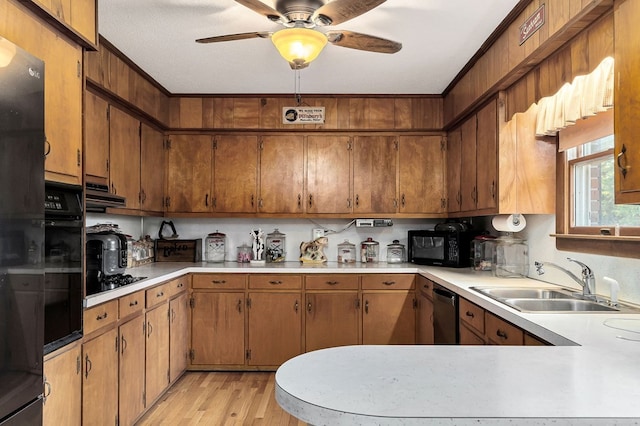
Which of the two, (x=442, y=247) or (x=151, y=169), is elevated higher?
(x=151, y=169)

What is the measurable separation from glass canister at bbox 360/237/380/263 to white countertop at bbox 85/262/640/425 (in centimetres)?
283

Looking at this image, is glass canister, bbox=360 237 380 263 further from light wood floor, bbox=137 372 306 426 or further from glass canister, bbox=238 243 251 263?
light wood floor, bbox=137 372 306 426

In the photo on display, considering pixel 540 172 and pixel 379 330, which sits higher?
pixel 540 172

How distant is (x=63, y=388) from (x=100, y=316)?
443 mm

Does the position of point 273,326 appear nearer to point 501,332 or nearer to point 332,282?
point 332,282

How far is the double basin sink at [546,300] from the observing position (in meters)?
2.11

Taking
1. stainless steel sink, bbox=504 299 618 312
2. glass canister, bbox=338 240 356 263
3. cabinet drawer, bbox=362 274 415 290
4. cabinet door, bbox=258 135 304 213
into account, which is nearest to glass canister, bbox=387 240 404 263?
glass canister, bbox=338 240 356 263

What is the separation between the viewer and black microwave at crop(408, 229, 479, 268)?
3.79 metres

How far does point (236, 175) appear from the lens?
4.18m

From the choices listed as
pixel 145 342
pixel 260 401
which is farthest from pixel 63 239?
pixel 260 401

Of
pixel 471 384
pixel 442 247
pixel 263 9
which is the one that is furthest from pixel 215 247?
pixel 471 384

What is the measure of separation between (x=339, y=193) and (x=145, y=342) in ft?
7.04

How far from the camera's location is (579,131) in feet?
8.14

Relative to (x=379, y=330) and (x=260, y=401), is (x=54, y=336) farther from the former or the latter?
(x=379, y=330)
